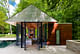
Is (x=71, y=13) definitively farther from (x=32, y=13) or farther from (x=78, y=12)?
(x=32, y=13)

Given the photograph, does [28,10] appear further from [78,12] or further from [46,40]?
[78,12]

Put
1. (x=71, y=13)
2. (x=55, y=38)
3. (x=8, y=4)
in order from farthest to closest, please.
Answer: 1. (x=8, y=4)
2. (x=71, y=13)
3. (x=55, y=38)

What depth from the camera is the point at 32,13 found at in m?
7.54

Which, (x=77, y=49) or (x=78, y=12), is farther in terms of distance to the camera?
(x=78, y=12)

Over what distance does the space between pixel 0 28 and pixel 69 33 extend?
21685 mm

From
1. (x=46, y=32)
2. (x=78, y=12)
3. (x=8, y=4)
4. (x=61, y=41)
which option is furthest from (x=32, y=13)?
(x=8, y=4)

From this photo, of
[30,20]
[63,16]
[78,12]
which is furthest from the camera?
[63,16]

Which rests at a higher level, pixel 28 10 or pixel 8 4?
pixel 8 4

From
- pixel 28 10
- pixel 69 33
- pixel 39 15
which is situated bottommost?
pixel 69 33

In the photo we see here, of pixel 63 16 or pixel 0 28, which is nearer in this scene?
pixel 63 16

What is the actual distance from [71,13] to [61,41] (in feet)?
22.3

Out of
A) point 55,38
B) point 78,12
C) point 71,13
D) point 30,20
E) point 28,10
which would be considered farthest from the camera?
point 71,13

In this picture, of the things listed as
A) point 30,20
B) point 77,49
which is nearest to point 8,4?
point 30,20

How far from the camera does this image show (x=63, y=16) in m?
14.9
